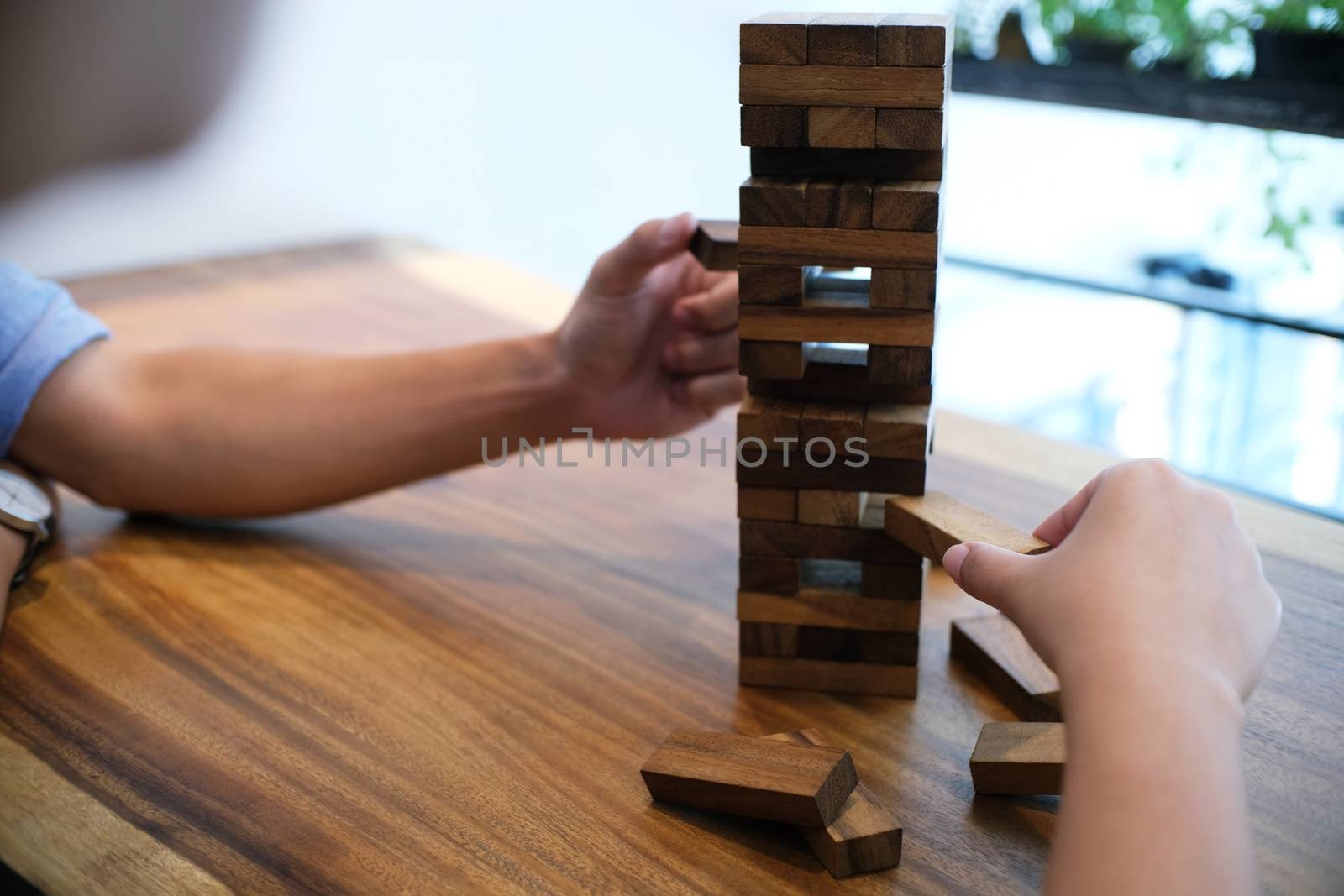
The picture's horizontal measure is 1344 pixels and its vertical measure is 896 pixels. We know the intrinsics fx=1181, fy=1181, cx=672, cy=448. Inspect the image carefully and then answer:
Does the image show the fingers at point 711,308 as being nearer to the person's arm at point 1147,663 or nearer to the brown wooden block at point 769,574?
the brown wooden block at point 769,574

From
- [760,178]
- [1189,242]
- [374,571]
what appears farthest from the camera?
[1189,242]

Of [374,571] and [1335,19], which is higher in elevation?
[1335,19]

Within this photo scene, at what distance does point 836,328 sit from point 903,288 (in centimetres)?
5

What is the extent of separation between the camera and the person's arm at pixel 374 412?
1.05 m

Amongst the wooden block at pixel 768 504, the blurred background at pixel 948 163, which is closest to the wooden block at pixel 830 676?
the wooden block at pixel 768 504

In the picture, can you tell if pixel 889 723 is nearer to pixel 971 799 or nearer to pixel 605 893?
pixel 971 799

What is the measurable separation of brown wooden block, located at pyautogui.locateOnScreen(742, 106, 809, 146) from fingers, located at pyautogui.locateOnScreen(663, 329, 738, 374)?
0.33 metres

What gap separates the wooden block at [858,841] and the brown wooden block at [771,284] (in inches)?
12.2

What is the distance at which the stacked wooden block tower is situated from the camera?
703mm

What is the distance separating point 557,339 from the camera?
105 cm

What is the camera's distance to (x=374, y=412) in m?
1.05

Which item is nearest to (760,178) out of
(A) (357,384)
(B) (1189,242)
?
(A) (357,384)

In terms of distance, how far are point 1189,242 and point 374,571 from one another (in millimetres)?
1809

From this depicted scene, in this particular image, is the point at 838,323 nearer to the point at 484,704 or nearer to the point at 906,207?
the point at 906,207
